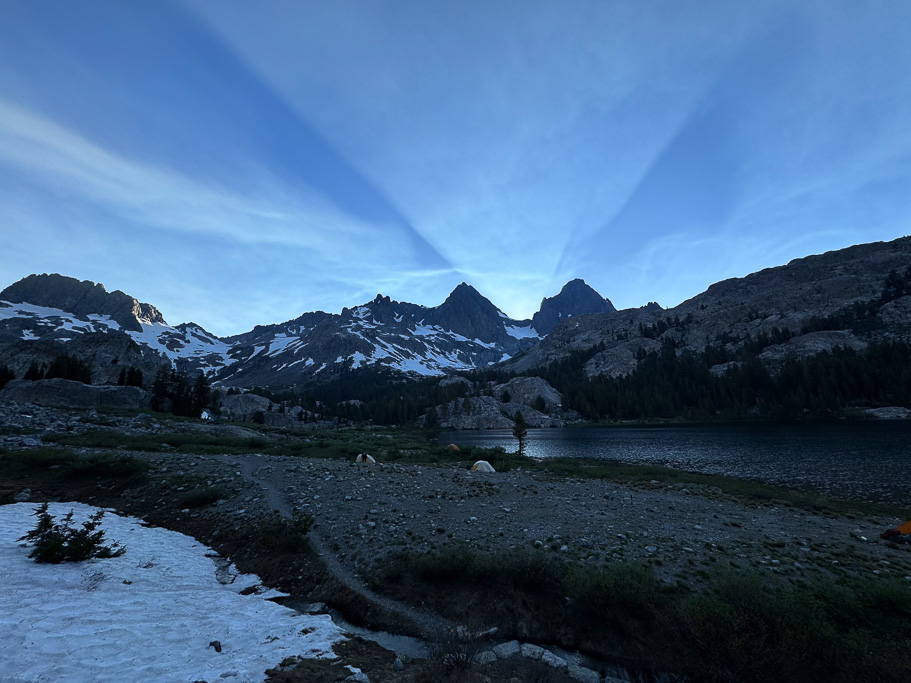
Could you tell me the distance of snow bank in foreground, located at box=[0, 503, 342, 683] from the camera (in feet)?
22.3

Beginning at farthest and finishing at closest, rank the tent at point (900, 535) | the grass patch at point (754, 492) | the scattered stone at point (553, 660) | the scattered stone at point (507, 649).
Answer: the grass patch at point (754, 492) → the tent at point (900, 535) → the scattered stone at point (507, 649) → the scattered stone at point (553, 660)

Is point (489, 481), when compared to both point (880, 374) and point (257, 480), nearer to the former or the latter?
point (257, 480)

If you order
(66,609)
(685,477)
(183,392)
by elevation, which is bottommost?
(685,477)

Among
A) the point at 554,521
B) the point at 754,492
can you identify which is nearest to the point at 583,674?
the point at 554,521

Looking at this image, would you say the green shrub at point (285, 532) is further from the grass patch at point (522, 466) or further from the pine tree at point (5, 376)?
the pine tree at point (5, 376)

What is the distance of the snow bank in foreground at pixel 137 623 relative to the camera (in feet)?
22.3

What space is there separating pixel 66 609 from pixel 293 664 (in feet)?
18.8

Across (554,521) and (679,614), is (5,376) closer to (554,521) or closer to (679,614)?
(554,521)

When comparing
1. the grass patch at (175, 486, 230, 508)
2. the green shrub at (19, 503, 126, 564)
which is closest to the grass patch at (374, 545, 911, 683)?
the green shrub at (19, 503, 126, 564)

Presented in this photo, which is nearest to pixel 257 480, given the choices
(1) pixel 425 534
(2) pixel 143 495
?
(2) pixel 143 495

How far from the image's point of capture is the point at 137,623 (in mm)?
8547

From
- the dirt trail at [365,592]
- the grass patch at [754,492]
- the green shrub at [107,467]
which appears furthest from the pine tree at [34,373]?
the grass patch at [754,492]

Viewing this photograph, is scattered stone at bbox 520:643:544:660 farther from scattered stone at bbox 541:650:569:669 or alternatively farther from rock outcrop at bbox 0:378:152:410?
rock outcrop at bbox 0:378:152:410

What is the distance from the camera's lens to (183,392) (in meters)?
87.7
